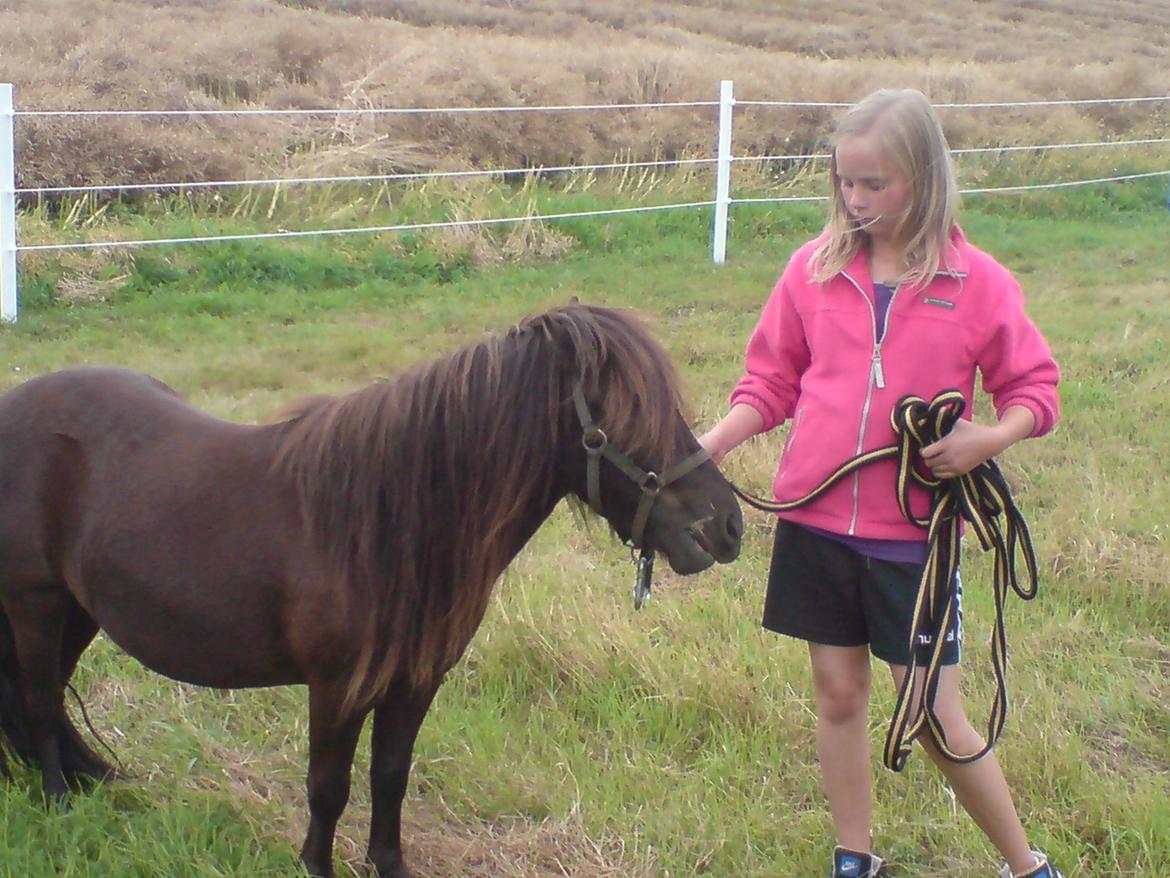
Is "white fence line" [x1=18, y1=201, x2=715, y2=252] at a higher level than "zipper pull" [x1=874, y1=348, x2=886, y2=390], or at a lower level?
lower

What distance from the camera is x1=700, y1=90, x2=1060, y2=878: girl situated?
7.98 feet

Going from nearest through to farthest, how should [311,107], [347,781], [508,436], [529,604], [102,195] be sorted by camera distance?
1. [508,436]
2. [347,781]
3. [529,604]
4. [102,195]
5. [311,107]

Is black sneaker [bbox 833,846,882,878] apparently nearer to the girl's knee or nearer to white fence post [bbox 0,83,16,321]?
the girl's knee

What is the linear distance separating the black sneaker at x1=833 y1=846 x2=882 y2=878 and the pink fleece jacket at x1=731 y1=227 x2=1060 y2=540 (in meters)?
0.81

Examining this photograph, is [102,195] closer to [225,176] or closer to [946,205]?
[225,176]

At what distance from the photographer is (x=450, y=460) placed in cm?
241

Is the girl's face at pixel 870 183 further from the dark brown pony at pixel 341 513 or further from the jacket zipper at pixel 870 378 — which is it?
the dark brown pony at pixel 341 513

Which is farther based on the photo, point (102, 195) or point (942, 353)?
point (102, 195)

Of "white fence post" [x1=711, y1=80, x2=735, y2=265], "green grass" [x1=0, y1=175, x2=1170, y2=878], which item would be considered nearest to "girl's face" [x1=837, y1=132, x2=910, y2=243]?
"green grass" [x1=0, y1=175, x2=1170, y2=878]

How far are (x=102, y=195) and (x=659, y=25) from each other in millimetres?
18952

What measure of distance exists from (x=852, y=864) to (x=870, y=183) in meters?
1.56

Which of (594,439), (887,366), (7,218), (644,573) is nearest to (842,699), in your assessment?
(644,573)

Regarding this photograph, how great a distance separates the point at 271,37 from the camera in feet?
52.9

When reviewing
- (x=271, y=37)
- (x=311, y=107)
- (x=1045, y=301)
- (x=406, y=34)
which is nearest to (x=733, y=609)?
(x=1045, y=301)
